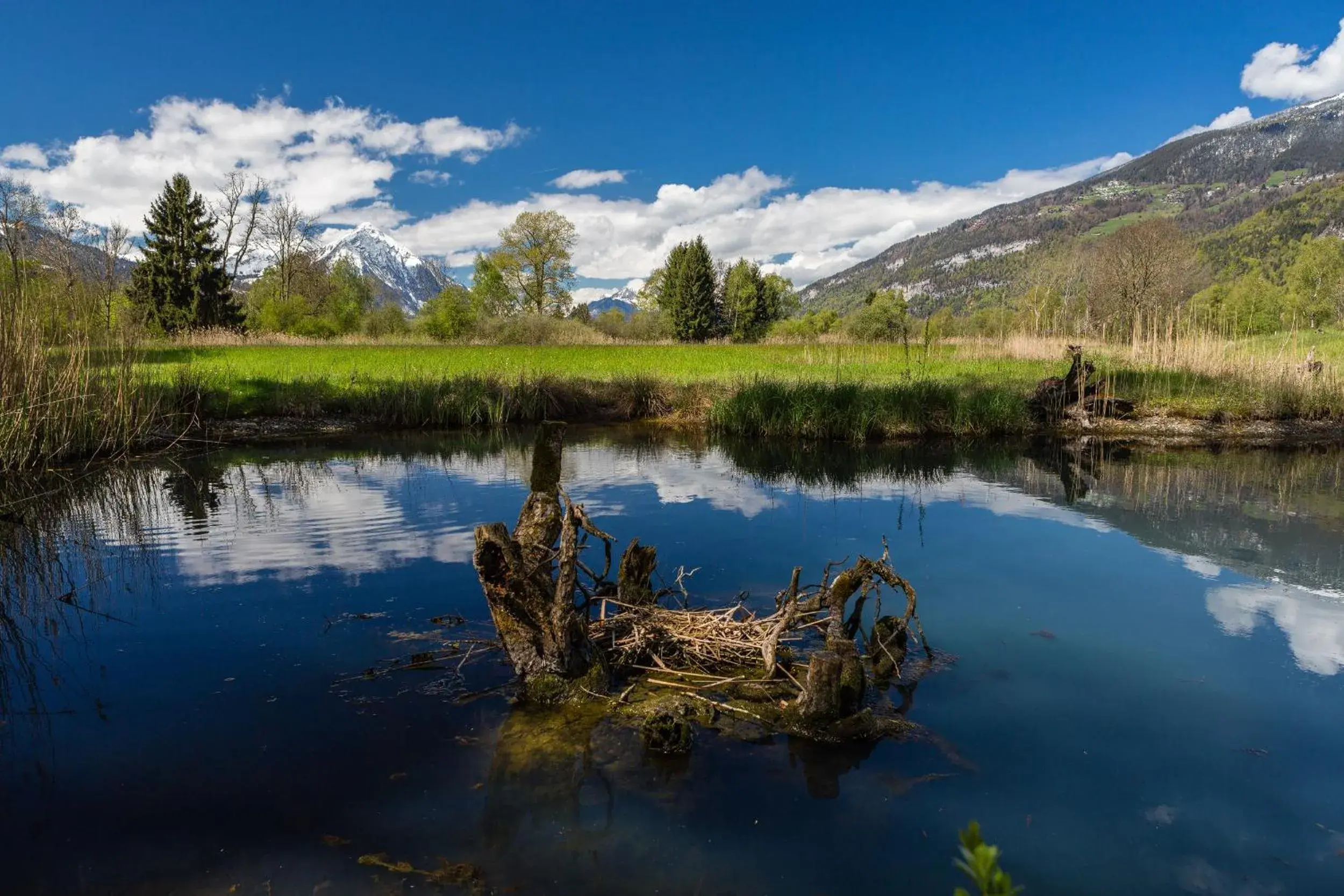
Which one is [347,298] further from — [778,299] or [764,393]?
[764,393]

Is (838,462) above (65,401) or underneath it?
underneath

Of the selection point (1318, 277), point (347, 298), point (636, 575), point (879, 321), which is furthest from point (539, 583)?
point (1318, 277)

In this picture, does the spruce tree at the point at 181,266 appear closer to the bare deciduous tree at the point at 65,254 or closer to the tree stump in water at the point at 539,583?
the bare deciduous tree at the point at 65,254

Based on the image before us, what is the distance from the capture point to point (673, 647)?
4.98 meters

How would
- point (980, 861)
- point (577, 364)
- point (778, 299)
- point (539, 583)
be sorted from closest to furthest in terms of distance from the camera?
point (980, 861) < point (539, 583) < point (577, 364) < point (778, 299)

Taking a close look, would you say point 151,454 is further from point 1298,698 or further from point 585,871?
point 1298,698

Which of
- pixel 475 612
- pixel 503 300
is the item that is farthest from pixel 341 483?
pixel 503 300

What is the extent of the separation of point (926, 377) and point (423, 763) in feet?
57.3

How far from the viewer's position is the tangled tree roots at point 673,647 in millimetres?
4098

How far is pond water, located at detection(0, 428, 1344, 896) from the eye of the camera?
318 centimetres

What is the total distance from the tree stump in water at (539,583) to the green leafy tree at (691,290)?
68.2 meters

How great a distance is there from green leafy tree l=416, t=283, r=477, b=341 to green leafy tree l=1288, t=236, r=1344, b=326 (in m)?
71.0

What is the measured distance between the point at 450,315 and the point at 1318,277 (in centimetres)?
9036

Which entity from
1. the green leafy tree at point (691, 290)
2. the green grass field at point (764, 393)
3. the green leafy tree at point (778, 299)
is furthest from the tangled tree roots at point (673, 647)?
the green leafy tree at point (778, 299)
